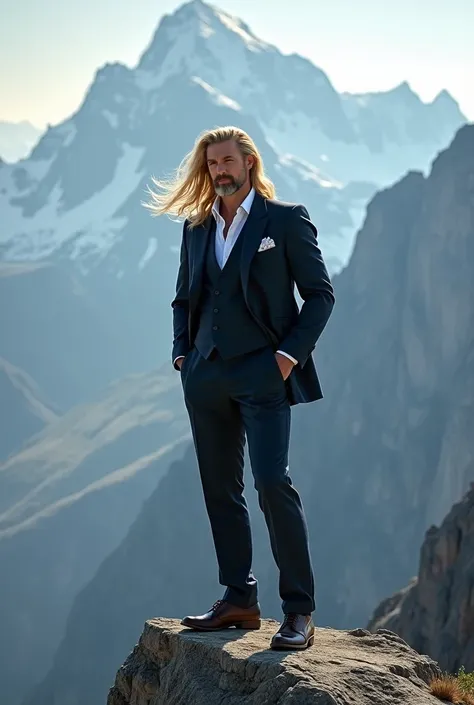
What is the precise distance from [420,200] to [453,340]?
19095 mm

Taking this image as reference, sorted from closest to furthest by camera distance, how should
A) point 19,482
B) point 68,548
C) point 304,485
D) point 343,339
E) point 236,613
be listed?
1. point 236,613
2. point 304,485
3. point 343,339
4. point 68,548
5. point 19,482

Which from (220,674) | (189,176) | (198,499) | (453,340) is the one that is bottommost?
(220,674)

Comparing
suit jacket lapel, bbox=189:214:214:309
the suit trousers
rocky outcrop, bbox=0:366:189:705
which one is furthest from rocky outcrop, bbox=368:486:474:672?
rocky outcrop, bbox=0:366:189:705

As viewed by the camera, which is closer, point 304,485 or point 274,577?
point 274,577

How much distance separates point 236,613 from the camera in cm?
665

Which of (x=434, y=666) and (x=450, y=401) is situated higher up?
(x=450, y=401)

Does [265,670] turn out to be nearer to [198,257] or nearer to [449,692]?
[449,692]

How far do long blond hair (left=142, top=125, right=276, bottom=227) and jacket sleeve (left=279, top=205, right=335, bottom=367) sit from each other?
394 mm

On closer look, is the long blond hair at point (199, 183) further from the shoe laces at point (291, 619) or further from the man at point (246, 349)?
the shoe laces at point (291, 619)

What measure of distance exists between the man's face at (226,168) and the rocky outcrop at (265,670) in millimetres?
2430

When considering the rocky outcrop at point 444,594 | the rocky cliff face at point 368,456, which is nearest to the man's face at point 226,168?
the rocky outcrop at point 444,594

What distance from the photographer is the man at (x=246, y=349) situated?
19.9 feet

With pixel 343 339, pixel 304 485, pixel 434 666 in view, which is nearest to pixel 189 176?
pixel 434 666

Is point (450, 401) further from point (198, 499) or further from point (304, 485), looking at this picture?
point (198, 499)
